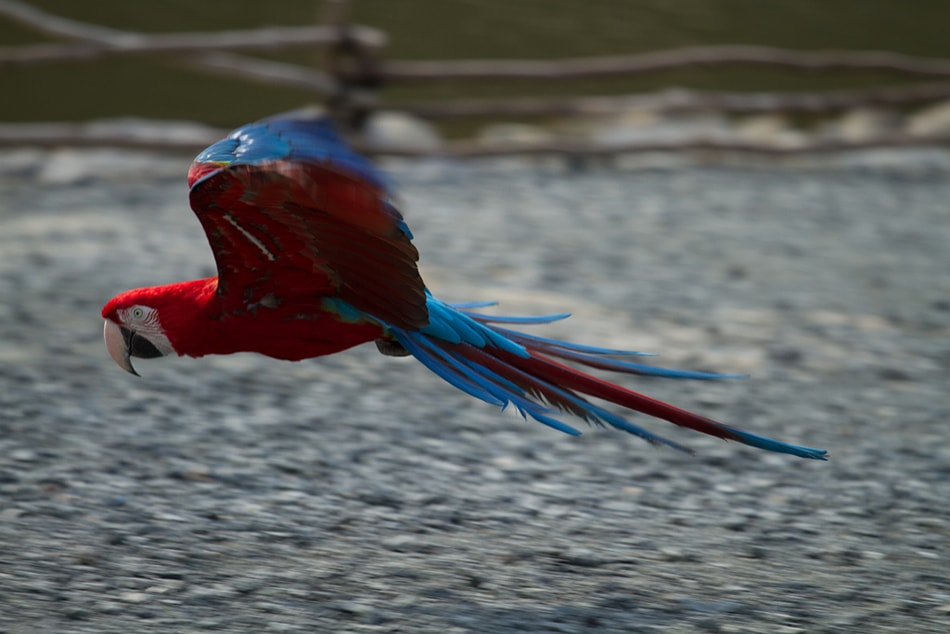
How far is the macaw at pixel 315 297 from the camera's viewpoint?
159 cm

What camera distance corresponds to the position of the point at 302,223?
1677 mm

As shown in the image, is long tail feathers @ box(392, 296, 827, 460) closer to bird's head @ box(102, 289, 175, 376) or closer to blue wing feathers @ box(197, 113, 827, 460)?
blue wing feathers @ box(197, 113, 827, 460)

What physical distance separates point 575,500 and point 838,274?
2.54 m

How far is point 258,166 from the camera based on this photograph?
157 cm

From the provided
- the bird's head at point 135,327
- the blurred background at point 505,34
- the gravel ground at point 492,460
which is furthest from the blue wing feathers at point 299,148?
the blurred background at point 505,34

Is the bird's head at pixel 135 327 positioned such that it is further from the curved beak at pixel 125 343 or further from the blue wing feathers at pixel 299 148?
the blue wing feathers at pixel 299 148

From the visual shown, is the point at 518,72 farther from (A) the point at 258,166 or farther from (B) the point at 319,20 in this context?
(A) the point at 258,166

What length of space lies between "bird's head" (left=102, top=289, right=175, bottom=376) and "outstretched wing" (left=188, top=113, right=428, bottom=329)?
14cm

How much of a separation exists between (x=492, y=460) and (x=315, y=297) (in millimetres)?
1126

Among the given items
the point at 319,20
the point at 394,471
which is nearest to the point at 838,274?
the point at 394,471

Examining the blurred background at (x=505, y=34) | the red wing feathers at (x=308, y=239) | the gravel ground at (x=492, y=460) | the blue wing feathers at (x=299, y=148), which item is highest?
the blurred background at (x=505, y=34)

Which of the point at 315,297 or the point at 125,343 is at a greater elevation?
the point at 315,297

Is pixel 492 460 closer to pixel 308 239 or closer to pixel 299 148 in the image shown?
pixel 308 239

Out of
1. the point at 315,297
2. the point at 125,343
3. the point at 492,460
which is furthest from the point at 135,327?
the point at 492,460
